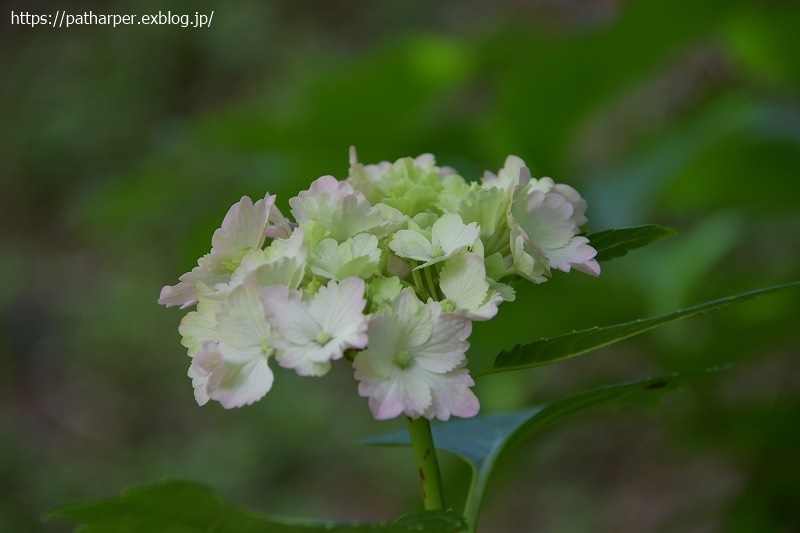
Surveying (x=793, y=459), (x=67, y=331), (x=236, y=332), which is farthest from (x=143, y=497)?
(x=67, y=331)

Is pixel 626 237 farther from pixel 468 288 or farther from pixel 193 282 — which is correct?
pixel 193 282

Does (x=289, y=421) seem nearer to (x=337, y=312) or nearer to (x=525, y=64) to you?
(x=525, y=64)

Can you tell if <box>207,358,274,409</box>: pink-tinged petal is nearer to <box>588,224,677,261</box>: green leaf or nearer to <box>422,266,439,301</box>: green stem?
<box>422,266,439,301</box>: green stem

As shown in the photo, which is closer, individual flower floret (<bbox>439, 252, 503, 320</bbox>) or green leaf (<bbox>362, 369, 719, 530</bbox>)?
individual flower floret (<bbox>439, 252, 503, 320</bbox>)

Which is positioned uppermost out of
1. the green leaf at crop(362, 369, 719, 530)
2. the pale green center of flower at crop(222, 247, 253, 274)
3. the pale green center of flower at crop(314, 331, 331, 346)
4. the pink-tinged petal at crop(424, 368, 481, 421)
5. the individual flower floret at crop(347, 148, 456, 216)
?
the individual flower floret at crop(347, 148, 456, 216)

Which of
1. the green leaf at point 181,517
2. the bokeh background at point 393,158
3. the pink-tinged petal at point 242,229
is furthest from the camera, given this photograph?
the bokeh background at point 393,158

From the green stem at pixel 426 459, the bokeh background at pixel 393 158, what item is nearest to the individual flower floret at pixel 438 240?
the green stem at pixel 426 459

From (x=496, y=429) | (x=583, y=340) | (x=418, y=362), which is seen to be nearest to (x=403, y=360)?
(x=418, y=362)

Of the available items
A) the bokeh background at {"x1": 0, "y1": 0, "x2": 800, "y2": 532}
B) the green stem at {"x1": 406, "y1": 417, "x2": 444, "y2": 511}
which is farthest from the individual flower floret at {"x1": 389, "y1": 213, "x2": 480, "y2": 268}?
the bokeh background at {"x1": 0, "y1": 0, "x2": 800, "y2": 532}

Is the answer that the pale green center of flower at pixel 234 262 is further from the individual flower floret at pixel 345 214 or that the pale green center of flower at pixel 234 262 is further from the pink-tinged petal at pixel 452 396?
the pink-tinged petal at pixel 452 396
